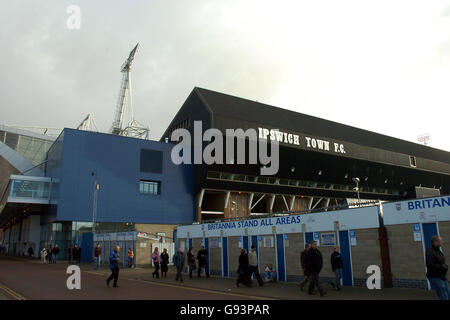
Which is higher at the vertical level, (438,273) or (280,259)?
(438,273)

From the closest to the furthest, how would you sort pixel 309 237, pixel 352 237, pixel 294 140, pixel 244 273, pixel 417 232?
pixel 417 232
pixel 352 237
pixel 244 273
pixel 309 237
pixel 294 140

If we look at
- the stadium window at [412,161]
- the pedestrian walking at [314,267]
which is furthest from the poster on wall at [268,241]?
the stadium window at [412,161]

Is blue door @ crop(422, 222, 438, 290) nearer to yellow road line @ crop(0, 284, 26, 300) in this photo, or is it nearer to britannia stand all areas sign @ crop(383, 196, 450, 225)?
britannia stand all areas sign @ crop(383, 196, 450, 225)

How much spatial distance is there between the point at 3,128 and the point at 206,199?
192ft

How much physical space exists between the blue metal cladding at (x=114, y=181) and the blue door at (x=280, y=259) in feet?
108

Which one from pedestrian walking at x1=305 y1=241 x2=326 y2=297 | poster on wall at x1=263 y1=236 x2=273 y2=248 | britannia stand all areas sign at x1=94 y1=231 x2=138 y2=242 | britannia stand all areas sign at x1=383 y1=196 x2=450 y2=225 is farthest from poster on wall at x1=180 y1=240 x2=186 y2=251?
britannia stand all areas sign at x1=383 y1=196 x2=450 y2=225

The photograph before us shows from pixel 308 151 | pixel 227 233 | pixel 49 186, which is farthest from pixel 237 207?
pixel 227 233

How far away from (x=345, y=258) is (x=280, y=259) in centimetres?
368

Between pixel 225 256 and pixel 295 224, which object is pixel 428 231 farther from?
pixel 225 256

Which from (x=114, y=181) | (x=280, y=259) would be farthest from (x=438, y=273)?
(x=114, y=181)

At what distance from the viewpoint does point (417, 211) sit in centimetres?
1404

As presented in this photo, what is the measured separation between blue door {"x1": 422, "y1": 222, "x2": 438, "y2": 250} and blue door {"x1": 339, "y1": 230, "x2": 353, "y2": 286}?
10.6ft

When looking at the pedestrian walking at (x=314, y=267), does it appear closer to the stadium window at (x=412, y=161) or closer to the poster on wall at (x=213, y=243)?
the poster on wall at (x=213, y=243)
